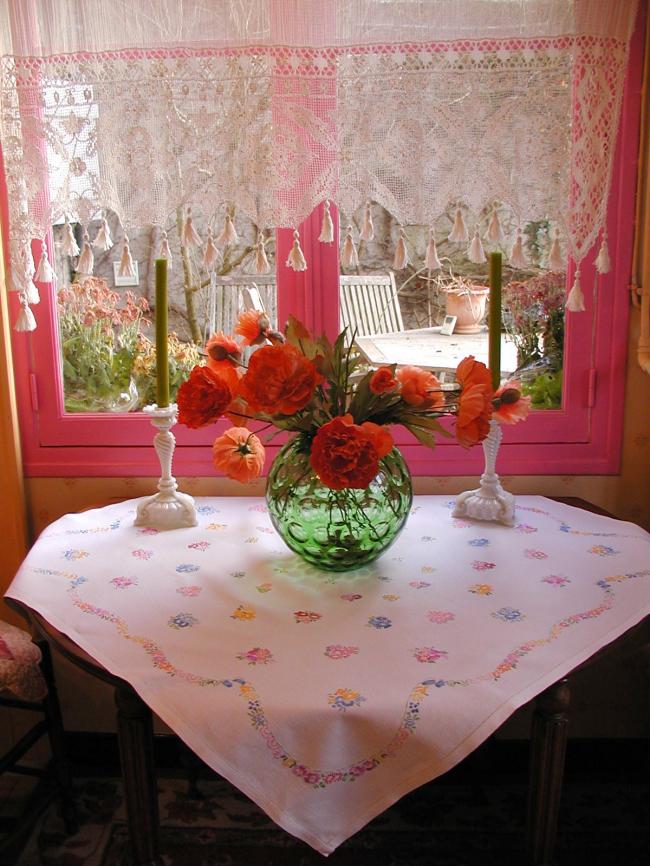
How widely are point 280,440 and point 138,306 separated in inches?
17.8

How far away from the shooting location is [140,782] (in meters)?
1.32

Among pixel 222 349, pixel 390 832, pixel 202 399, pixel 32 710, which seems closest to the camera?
pixel 202 399

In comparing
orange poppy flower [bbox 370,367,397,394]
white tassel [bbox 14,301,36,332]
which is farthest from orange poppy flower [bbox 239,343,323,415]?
white tassel [bbox 14,301,36,332]

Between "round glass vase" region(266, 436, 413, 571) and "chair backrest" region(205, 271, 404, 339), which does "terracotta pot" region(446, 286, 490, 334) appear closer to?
"chair backrest" region(205, 271, 404, 339)

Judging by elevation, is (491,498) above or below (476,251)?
below

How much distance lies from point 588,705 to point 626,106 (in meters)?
1.38

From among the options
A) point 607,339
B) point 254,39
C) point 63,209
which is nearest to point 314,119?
point 254,39

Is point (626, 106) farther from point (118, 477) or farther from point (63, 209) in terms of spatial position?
point (118, 477)

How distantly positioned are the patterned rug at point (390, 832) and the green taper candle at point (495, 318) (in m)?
1.03

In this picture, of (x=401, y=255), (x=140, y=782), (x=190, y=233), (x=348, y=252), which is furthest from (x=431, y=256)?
(x=140, y=782)

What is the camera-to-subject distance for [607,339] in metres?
1.99

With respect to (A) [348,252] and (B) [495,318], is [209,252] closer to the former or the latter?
(A) [348,252]

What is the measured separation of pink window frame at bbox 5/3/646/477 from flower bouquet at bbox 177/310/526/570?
476 mm

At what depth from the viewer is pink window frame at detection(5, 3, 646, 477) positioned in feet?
6.45
